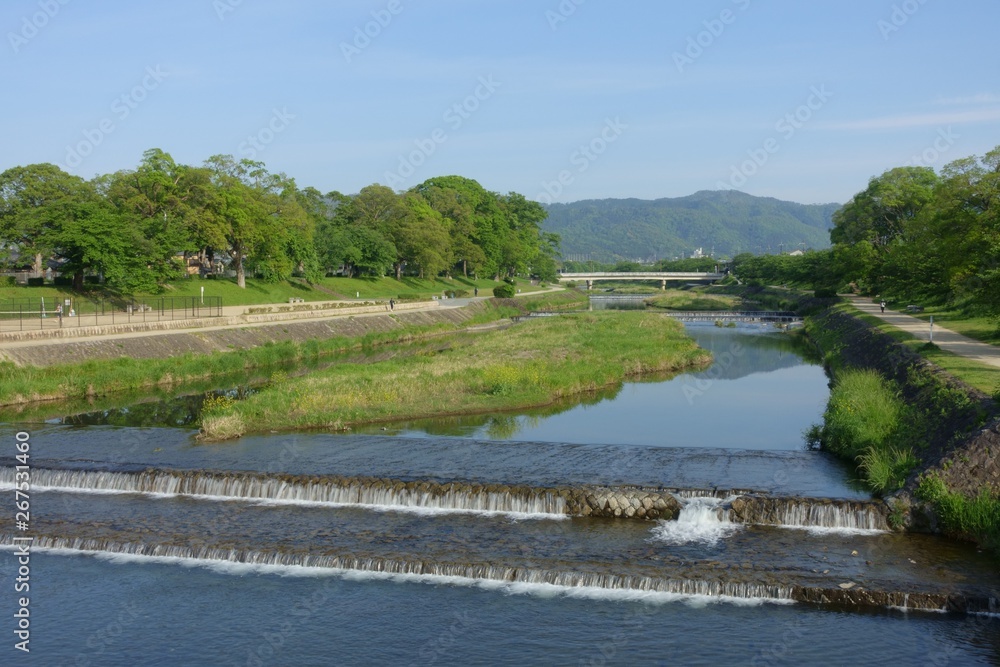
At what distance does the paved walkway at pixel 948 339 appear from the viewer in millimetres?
37562

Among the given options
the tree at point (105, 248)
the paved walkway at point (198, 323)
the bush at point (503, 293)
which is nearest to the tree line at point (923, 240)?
the bush at point (503, 293)

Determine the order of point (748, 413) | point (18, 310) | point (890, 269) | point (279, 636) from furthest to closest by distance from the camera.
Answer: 1. point (890, 269)
2. point (18, 310)
3. point (748, 413)
4. point (279, 636)

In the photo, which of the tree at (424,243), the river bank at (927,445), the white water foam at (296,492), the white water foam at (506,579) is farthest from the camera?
the tree at (424,243)

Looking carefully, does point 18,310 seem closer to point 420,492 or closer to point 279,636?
point 420,492

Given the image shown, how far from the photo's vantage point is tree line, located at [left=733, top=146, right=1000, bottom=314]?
158ft

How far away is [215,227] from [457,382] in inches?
1795

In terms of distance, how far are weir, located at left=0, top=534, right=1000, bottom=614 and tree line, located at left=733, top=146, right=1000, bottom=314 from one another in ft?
81.5

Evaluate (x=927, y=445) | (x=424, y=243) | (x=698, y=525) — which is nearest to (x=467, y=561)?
(x=698, y=525)

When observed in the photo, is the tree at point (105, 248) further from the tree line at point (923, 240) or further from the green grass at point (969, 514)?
the green grass at point (969, 514)

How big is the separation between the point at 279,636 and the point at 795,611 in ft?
34.0

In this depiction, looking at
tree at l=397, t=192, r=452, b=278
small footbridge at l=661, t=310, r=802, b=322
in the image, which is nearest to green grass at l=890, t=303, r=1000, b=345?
small footbridge at l=661, t=310, r=802, b=322

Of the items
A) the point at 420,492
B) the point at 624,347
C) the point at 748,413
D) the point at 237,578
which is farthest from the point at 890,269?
the point at 237,578

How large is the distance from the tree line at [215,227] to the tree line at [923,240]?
49218mm

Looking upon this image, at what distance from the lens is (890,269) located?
7844 centimetres
